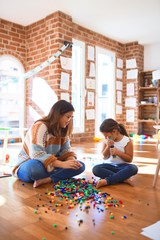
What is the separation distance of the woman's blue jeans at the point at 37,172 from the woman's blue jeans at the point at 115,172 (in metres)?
0.16

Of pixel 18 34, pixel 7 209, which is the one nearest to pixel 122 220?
pixel 7 209

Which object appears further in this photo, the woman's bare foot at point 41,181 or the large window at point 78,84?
the large window at point 78,84

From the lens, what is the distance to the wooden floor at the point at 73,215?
1212 mm

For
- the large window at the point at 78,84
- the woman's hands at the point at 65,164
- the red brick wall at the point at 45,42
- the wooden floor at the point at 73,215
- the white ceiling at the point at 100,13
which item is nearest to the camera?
the wooden floor at the point at 73,215

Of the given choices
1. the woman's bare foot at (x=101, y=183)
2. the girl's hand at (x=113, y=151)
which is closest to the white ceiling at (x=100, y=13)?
the girl's hand at (x=113, y=151)

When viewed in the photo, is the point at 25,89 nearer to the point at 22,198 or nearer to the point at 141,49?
the point at 141,49

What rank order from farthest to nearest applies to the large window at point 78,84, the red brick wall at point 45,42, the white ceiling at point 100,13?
the large window at point 78,84 → the red brick wall at point 45,42 → the white ceiling at point 100,13

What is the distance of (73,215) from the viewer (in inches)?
56.7

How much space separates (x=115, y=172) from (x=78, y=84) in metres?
3.17

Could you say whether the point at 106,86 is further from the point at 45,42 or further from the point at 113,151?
the point at 113,151

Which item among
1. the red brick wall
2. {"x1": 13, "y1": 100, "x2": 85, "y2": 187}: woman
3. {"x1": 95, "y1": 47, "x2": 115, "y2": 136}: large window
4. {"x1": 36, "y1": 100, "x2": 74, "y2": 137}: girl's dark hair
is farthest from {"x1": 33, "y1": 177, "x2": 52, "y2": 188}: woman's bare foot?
{"x1": 95, "y1": 47, "x2": 115, "y2": 136}: large window

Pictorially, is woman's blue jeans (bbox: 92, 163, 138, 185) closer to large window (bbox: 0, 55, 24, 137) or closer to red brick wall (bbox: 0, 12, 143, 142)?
red brick wall (bbox: 0, 12, 143, 142)

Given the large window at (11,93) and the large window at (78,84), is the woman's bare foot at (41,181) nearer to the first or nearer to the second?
the large window at (11,93)

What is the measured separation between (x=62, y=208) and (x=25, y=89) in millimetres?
3752
